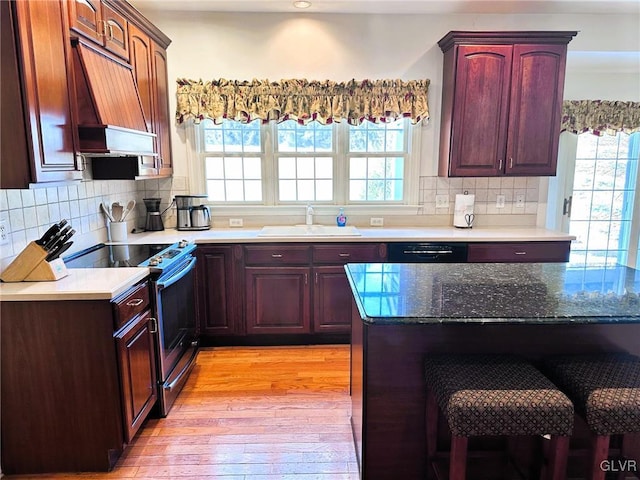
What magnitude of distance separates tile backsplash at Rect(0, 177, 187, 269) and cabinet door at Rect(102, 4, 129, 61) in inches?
33.8

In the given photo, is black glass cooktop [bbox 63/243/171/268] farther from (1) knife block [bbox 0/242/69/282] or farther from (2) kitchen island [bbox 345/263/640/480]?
(2) kitchen island [bbox 345/263/640/480]

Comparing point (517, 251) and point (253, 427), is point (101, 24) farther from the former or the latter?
point (517, 251)

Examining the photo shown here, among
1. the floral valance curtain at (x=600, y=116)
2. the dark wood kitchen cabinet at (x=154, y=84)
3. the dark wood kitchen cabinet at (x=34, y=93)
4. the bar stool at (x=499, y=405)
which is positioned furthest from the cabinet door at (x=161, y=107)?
the floral valance curtain at (x=600, y=116)

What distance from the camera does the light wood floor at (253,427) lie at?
6.70 ft

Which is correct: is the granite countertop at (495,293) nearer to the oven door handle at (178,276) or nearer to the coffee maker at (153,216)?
the oven door handle at (178,276)

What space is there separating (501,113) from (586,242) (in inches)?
88.2

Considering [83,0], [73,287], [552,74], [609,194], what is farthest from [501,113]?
[73,287]

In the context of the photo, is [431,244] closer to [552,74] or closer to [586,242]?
[552,74]

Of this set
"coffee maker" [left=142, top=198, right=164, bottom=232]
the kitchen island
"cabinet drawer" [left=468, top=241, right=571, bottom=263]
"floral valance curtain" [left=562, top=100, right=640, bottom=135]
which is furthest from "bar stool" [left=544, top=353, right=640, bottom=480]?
"floral valance curtain" [left=562, top=100, right=640, bottom=135]

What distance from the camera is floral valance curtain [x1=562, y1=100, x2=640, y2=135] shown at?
423cm

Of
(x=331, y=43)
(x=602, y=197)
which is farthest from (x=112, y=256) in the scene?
(x=602, y=197)

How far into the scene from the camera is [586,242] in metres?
4.68

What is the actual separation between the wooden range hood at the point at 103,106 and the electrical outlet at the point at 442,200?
97.1 inches

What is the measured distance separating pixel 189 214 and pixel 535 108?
9.60 ft
